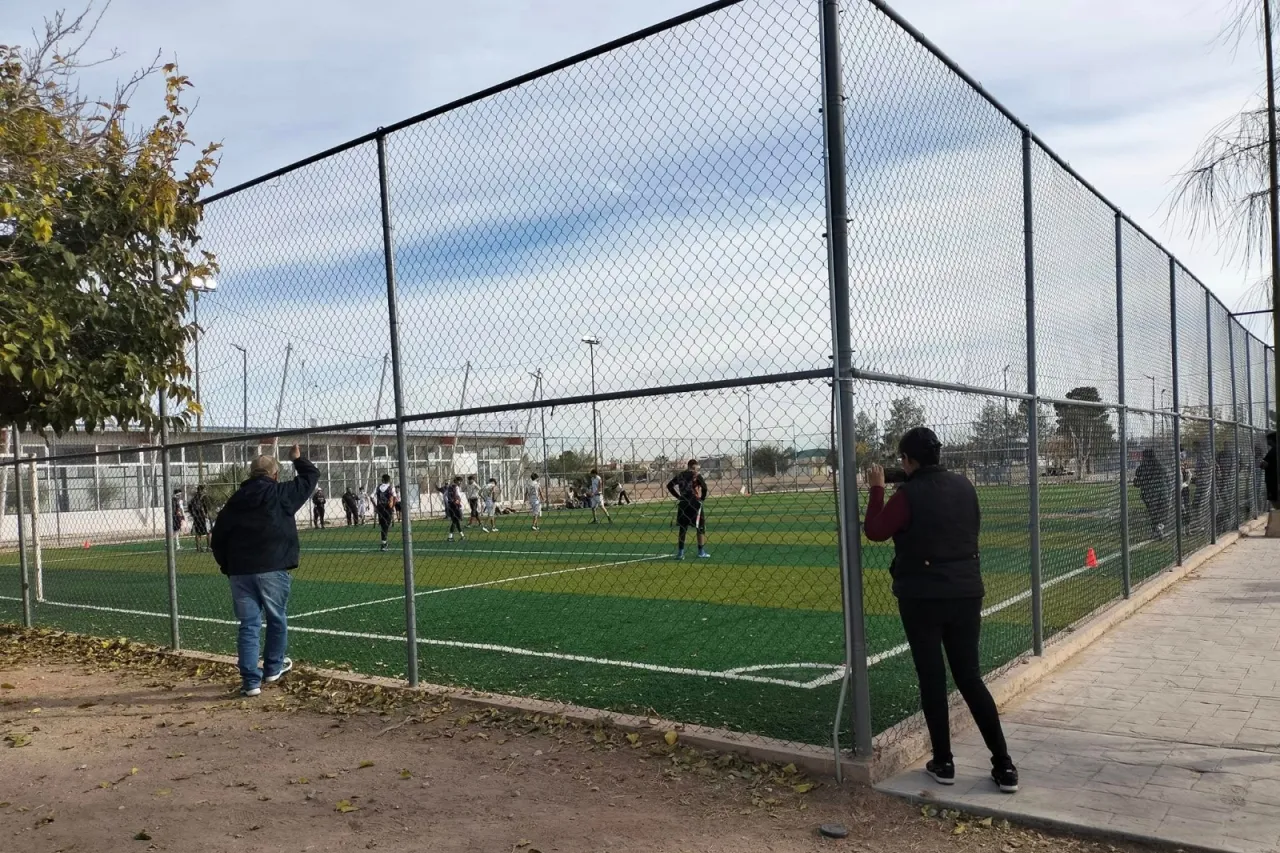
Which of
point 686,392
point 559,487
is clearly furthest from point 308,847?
point 559,487

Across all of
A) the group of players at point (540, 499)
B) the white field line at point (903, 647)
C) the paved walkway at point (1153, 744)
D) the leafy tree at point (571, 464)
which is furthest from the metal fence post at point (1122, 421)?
the leafy tree at point (571, 464)

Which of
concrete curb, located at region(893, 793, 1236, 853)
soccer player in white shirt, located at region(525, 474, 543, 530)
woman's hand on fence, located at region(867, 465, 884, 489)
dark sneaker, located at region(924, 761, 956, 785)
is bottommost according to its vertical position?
concrete curb, located at region(893, 793, 1236, 853)

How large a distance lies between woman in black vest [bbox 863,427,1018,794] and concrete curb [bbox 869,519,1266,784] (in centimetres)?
22

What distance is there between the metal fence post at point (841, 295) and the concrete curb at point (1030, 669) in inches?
8.0

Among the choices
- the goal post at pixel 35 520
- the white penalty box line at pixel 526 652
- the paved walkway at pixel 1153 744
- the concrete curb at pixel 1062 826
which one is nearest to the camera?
the concrete curb at pixel 1062 826

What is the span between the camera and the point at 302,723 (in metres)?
6.11

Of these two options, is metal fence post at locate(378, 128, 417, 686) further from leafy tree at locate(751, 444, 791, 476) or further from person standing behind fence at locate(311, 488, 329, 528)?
person standing behind fence at locate(311, 488, 329, 528)

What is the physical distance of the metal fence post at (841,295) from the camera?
449 cm

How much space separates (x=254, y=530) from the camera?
692 cm

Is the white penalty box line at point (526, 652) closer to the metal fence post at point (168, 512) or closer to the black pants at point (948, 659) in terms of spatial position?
the metal fence post at point (168, 512)

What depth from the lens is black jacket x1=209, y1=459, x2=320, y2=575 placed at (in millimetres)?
6910

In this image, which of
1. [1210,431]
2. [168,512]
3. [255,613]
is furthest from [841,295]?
[1210,431]

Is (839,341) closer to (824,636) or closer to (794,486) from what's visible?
(794,486)

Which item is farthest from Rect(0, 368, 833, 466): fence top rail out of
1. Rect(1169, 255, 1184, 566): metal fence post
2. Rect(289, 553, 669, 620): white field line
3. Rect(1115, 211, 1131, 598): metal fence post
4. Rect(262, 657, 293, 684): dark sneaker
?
Rect(1169, 255, 1184, 566): metal fence post
